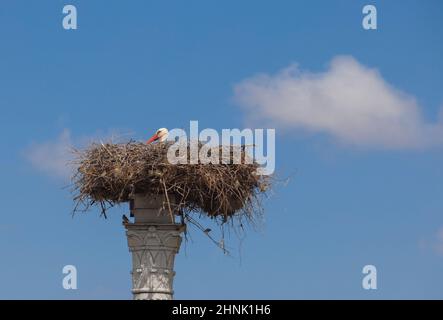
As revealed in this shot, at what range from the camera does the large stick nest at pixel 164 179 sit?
15367mm

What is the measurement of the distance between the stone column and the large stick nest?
25cm

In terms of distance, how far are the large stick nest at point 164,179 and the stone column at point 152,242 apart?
247 mm

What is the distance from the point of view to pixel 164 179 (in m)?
15.4

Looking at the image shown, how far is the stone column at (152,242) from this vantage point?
51.9 feet

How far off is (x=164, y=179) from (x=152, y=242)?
1113 millimetres

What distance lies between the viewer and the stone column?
15.8 metres

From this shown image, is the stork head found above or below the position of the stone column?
above

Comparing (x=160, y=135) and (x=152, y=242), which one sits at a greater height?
(x=160, y=135)

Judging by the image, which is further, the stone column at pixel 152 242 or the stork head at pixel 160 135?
the stork head at pixel 160 135

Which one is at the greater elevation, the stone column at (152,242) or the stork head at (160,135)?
the stork head at (160,135)

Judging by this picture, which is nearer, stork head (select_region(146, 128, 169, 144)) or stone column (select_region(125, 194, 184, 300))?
stone column (select_region(125, 194, 184, 300))
